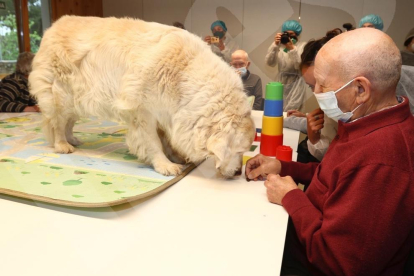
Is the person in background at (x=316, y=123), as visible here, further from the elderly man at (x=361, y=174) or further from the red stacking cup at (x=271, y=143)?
the elderly man at (x=361, y=174)

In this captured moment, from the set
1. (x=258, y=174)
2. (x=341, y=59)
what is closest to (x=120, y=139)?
(x=258, y=174)

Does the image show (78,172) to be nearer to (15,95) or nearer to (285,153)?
(285,153)

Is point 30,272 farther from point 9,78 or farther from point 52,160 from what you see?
point 9,78

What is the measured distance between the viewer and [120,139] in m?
2.30

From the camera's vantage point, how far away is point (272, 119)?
186cm

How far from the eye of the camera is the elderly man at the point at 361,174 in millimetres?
867

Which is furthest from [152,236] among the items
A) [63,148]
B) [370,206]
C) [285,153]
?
[63,148]

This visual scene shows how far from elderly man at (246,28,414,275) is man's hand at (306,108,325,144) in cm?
66

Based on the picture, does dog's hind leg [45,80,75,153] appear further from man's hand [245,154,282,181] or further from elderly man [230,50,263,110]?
elderly man [230,50,263,110]

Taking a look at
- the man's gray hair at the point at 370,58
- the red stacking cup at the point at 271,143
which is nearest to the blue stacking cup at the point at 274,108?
the red stacking cup at the point at 271,143

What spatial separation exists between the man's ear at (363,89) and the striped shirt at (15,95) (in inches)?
127

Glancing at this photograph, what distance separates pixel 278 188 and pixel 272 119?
0.69m

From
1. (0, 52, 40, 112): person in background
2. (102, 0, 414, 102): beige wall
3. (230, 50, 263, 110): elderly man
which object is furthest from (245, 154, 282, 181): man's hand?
(102, 0, 414, 102): beige wall

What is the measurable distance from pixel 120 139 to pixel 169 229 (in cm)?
137
